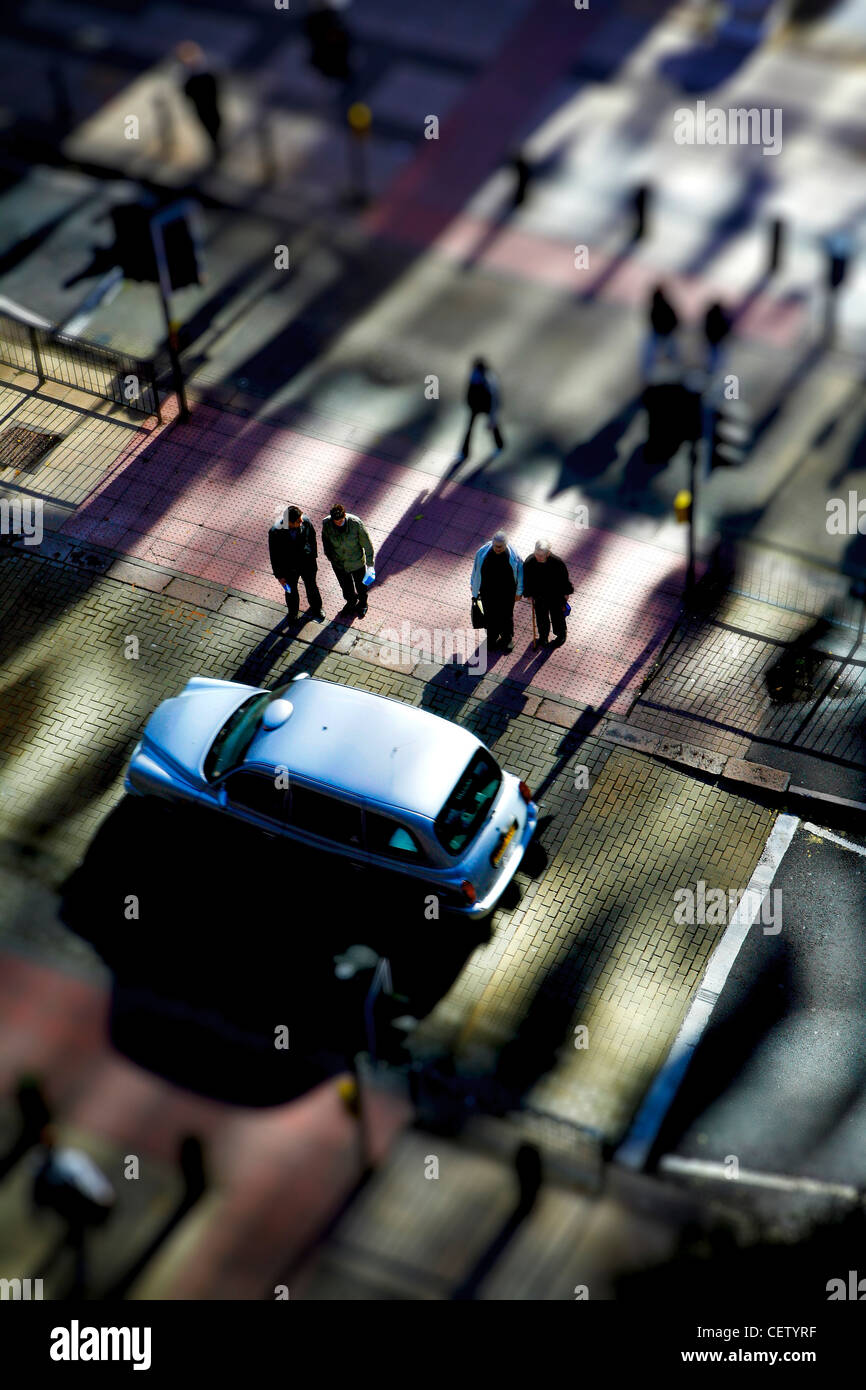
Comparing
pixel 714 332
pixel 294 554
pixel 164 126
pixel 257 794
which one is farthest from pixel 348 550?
pixel 164 126

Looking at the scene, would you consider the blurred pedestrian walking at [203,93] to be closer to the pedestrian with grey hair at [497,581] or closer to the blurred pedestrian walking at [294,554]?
the blurred pedestrian walking at [294,554]

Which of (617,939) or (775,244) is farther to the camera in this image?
(775,244)

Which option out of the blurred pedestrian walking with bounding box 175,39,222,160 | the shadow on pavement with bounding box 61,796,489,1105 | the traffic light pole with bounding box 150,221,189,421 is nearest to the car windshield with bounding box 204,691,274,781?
the shadow on pavement with bounding box 61,796,489,1105

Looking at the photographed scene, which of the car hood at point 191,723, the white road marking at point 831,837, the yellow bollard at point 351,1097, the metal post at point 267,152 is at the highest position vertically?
the metal post at point 267,152

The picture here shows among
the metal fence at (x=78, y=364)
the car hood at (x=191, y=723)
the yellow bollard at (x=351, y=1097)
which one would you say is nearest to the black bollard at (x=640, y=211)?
the metal fence at (x=78, y=364)

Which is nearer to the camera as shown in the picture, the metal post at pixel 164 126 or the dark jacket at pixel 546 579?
the dark jacket at pixel 546 579

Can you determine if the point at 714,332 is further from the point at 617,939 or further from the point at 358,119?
the point at 617,939

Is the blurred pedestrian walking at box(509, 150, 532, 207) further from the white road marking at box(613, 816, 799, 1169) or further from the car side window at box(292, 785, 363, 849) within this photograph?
the car side window at box(292, 785, 363, 849)

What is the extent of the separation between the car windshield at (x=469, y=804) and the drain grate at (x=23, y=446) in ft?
26.7

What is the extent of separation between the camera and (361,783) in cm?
1480

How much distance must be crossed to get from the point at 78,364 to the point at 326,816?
29.5ft

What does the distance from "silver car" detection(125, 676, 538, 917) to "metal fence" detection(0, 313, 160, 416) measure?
6.61m

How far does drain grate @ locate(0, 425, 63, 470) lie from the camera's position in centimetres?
2016

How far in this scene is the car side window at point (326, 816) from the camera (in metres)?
14.9
